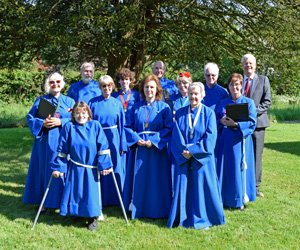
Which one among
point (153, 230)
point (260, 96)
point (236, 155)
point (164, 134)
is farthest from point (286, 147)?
point (153, 230)

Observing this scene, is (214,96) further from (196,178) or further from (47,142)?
(47,142)

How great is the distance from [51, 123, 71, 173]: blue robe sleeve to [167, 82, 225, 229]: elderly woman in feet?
5.04

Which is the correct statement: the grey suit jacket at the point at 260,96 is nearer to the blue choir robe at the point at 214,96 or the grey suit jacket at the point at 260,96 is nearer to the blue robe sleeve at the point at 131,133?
the blue choir robe at the point at 214,96

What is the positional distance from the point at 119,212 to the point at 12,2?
538 centimetres

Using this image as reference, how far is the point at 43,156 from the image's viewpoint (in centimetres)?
586

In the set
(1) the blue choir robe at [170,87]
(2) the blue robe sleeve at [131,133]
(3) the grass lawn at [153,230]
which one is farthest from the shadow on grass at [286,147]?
(2) the blue robe sleeve at [131,133]

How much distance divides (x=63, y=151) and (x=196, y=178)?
1.93 metres

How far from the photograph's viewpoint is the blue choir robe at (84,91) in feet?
21.2

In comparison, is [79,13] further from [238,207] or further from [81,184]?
[238,207]

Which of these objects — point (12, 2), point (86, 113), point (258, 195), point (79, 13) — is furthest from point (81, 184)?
point (12, 2)

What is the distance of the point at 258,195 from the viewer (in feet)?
22.0

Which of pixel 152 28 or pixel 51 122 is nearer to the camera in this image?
pixel 51 122

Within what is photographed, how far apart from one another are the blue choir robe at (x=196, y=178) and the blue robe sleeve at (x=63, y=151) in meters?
1.53

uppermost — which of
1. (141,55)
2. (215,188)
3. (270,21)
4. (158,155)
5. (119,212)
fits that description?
(270,21)
